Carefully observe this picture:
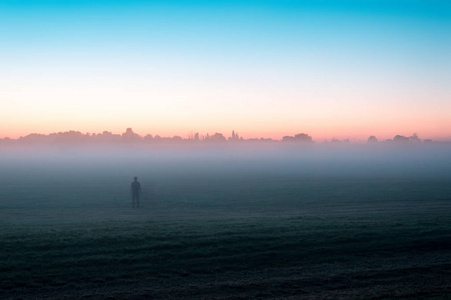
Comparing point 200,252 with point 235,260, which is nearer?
point 235,260

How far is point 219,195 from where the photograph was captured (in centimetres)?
3528

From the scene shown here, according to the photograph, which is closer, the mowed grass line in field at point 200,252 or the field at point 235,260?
the field at point 235,260

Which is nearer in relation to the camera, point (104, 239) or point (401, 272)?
point (401, 272)

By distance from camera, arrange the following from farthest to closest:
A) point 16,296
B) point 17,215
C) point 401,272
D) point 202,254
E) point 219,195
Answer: point 219,195, point 17,215, point 202,254, point 401,272, point 16,296

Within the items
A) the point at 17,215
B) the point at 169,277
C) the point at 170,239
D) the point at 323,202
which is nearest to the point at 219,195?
the point at 323,202

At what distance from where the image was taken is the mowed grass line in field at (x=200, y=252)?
35.4 feet

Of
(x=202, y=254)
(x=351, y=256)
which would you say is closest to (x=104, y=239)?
(x=202, y=254)

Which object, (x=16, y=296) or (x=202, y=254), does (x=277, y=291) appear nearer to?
(x=202, y=254)

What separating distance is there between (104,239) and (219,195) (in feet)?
70.7

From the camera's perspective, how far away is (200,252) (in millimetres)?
13016

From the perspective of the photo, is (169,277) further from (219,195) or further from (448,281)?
(219,195)

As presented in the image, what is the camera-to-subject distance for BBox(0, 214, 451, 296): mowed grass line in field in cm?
1079

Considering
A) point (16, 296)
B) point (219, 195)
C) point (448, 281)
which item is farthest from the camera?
point (219, 195)

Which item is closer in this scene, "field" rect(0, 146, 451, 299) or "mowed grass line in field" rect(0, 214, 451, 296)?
"field" rect(0, 146, 451, 299)
